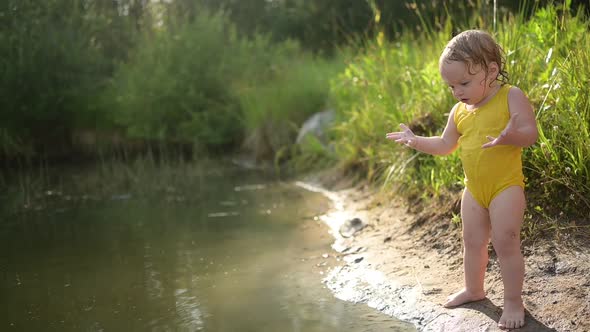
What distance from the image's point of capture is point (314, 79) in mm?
9258

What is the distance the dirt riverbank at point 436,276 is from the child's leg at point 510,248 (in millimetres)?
85

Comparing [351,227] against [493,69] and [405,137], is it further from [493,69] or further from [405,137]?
[493,69]

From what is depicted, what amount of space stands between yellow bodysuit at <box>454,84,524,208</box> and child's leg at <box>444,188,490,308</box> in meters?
0.06

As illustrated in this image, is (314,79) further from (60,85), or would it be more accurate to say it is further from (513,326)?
(513,326)

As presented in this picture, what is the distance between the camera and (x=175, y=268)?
13.1 feet

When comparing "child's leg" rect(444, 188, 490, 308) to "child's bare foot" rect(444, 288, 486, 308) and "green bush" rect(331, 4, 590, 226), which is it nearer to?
"child's bare foot" rect(444, 288, 486, 308)

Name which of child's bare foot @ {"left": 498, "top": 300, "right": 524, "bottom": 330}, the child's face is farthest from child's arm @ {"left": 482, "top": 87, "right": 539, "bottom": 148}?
child's bare foot @ {"left": 498, "top": 300, "right": 524, "bottom": 330}

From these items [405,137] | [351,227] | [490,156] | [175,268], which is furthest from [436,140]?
[175,268]

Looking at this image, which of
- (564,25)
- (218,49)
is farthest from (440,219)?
(218,49)

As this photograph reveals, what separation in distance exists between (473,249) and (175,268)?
6.54ft

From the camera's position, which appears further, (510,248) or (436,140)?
(436,140)

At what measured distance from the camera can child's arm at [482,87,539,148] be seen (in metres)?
2.63

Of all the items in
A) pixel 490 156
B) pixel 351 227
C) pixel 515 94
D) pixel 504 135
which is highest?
pixel 515 94

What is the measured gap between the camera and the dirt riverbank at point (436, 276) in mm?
2812
